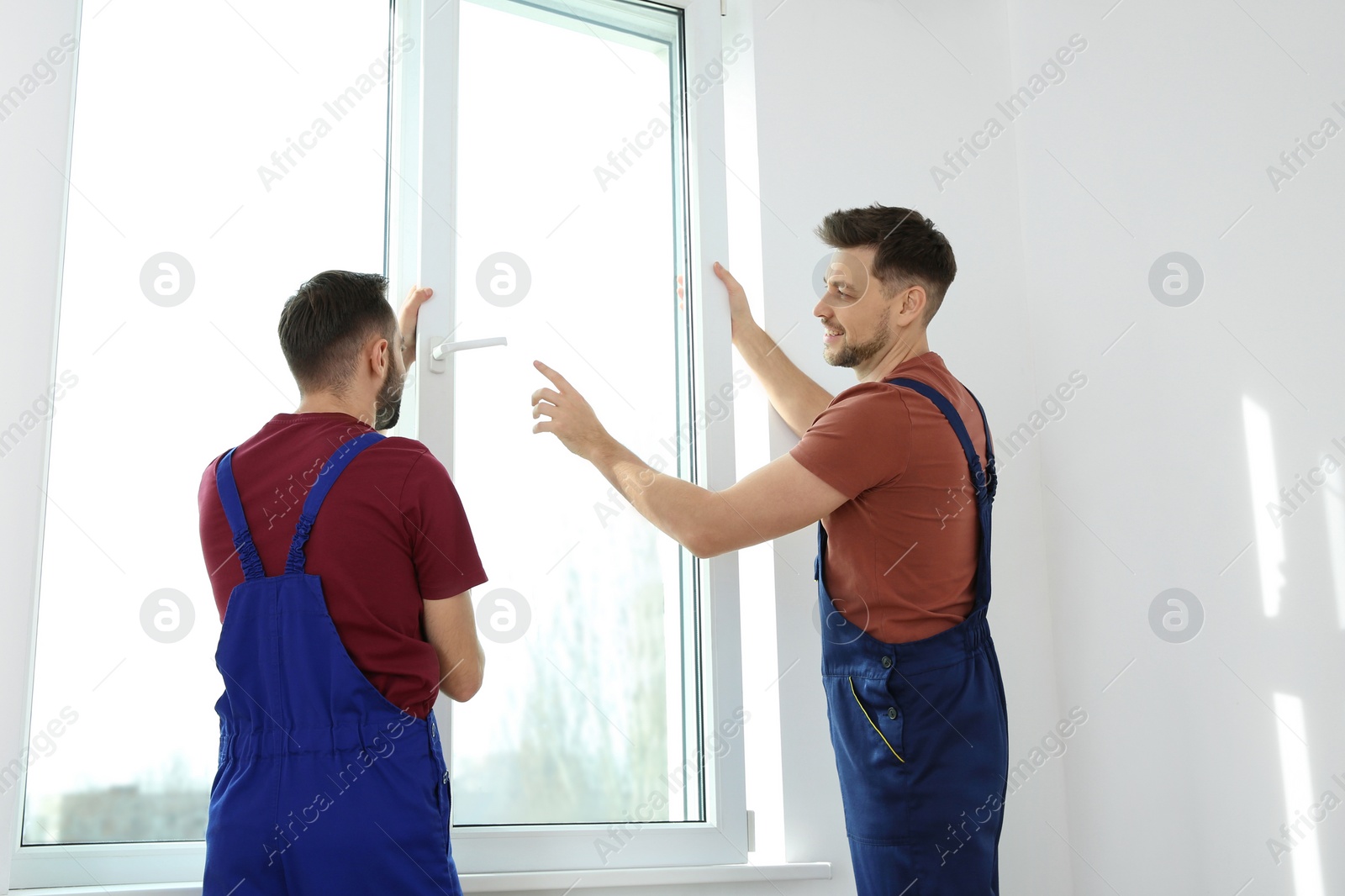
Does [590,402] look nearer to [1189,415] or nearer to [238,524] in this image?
[238,524]

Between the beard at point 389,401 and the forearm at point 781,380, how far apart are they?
0.78 m

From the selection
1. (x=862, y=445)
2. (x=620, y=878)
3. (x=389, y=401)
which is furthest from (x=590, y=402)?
(x=620, y=878)

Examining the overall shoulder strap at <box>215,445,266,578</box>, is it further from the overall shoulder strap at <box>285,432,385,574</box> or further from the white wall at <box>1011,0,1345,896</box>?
the white wall at <box>1011,0,1345,896</box>

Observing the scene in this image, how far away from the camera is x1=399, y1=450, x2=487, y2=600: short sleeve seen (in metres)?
1.49

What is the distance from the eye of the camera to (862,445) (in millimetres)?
1738

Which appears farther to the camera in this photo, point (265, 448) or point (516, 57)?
point (516, 57)

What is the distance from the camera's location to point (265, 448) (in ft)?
4.91

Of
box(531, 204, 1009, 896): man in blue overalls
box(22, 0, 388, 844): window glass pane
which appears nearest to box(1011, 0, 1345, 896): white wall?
box(531, 204, 1009, 896): man in blue overalls

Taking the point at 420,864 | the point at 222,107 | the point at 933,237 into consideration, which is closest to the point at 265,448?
the point at 420,864

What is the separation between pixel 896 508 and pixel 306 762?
3.21 ft

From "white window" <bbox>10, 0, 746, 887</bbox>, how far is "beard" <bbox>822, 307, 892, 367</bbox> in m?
0.32

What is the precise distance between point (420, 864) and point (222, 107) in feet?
4.49

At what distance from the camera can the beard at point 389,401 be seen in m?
1.69

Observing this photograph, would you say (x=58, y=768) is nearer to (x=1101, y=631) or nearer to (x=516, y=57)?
(x=516, y=57)
